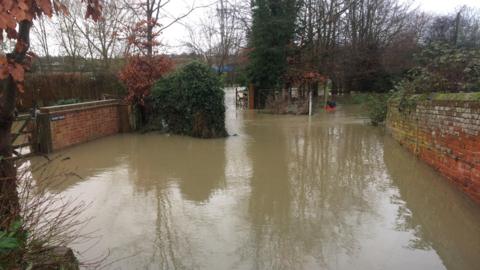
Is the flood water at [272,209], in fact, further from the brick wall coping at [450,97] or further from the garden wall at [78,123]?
the brick wall coping at [450,97]

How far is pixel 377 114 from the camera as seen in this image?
14.2m

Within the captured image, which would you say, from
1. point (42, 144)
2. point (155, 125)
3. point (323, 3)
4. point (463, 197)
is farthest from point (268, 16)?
point (463, 197)

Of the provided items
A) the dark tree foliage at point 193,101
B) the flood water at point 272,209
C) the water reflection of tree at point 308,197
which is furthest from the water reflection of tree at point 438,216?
the dark tree foliage at point 193,101

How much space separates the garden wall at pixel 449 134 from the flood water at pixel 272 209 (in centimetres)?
26

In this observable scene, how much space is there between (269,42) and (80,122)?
14071 millimetres

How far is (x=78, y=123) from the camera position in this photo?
1021 centimetres

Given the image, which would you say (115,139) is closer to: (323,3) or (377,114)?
(377,114)

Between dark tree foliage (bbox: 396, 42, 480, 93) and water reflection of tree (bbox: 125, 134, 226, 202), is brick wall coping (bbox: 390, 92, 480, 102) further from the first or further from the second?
water reflection of tree (bbox: 125, 134, 226, 202)

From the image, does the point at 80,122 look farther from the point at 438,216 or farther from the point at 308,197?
the point at 438,216

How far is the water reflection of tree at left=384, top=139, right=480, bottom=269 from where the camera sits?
3.88 metres

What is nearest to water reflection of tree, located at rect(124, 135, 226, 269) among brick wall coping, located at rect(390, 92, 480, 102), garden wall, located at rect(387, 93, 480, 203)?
garden wall, located at rect(387, 93, 480, 203)

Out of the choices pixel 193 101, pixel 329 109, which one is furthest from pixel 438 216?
pixel 329 109

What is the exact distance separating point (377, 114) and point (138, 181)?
10695 mm

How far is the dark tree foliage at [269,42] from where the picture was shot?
21.4 meters
